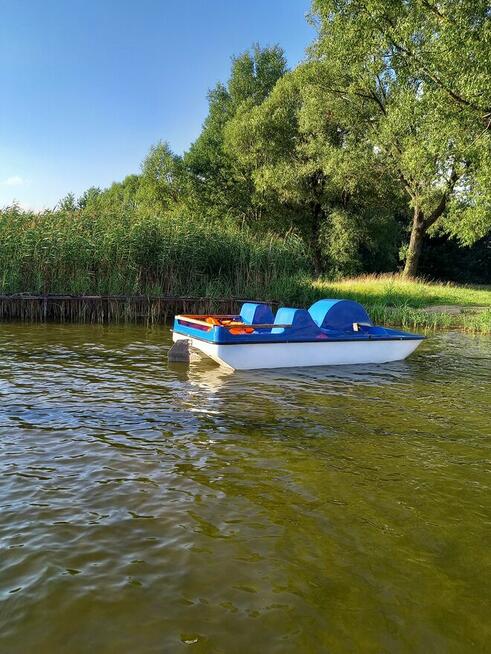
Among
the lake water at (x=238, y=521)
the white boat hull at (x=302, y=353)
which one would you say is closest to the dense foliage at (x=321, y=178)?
the white boat hull at (x=302, y=353)

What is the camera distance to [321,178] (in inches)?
1352

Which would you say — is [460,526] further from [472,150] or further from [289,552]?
[472,150]

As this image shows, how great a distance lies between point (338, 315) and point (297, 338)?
3.64ft

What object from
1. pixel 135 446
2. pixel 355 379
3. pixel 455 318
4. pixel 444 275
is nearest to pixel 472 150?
pixel 455 318

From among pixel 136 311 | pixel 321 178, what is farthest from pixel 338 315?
pixel 321 178

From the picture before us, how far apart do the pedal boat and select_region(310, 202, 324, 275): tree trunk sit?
24.6 metres

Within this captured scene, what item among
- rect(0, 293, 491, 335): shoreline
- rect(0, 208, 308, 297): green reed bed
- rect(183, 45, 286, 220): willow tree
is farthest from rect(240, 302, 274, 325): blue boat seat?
rect(183, 45, 286, 220): willow tree

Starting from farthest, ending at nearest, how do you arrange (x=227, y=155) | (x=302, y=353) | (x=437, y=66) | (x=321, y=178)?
(x=227, y=155)
(x=321, y=178)
(x=437, y=66)
(x=302, y=353)

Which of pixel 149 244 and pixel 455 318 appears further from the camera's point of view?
pixel 455 318

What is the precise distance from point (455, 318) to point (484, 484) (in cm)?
1473

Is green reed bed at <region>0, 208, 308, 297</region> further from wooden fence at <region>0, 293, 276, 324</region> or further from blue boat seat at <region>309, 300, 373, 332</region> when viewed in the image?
blue boat seat at <region>309, 300, 373, 332</region>

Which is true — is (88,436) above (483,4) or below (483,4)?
below

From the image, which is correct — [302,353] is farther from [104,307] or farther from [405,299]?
[405,299]

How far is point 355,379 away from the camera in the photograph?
9.28 metres
